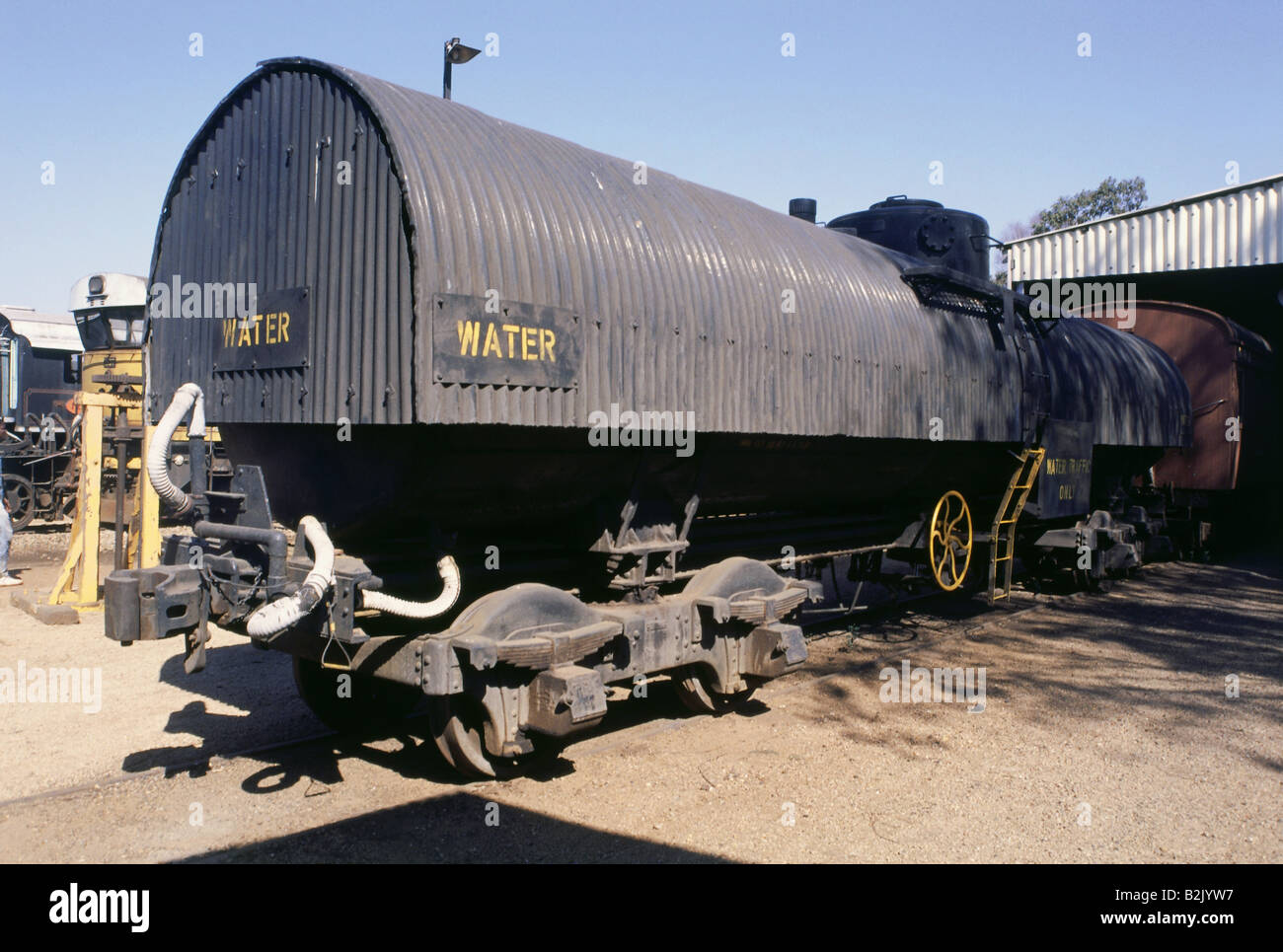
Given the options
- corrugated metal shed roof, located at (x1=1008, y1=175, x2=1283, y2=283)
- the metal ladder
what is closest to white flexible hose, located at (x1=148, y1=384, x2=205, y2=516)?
the metal ladder

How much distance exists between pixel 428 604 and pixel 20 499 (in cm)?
1744

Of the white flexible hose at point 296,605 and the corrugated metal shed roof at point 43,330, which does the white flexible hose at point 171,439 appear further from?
the corrugated metal shed roof at point 43,330

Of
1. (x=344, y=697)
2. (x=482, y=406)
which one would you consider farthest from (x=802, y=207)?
(x=344, y=697)

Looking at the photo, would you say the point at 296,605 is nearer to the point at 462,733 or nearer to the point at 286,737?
the point at 462,733

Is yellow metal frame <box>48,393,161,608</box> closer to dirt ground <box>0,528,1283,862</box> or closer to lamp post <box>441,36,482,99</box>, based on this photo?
dirt ground <box>0,528,1283,862</box>

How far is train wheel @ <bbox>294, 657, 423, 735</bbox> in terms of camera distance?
649cm

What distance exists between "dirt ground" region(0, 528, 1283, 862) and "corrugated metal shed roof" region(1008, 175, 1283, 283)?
1130cm

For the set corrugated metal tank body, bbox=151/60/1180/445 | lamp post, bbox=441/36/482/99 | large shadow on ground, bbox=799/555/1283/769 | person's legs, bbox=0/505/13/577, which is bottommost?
large shadow on ground, bbox=799/555/1283/769

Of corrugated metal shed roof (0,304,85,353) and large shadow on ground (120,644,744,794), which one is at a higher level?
corrugated metal shed roof (0,304,85,353)

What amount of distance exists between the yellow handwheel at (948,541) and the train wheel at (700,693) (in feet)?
11.5

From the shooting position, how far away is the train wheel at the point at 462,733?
5.50m

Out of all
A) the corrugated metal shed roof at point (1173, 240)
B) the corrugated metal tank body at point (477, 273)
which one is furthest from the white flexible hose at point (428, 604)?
the corrugated metal shed roof at point (1173, 240)

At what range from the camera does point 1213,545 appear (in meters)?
18.2
